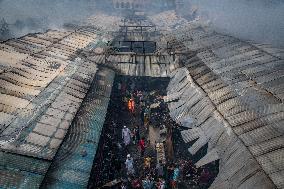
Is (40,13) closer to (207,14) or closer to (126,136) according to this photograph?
(207,14)

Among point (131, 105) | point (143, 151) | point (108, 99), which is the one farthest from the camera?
point (131, 105)

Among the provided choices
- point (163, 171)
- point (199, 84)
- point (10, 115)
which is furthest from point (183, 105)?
point (10, 115)

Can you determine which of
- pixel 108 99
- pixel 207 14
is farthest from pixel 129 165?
pixel 207 14

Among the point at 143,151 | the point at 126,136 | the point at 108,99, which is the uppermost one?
the point at 108,99

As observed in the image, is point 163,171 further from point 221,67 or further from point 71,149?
point 221,67

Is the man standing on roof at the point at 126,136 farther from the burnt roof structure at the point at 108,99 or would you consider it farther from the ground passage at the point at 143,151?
the burnt roof structure at the point at 108,99

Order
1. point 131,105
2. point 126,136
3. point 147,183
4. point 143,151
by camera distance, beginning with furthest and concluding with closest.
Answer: point 131,105 → point 126,136 → point 143,151 → point 147,183

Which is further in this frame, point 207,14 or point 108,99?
point 207,14

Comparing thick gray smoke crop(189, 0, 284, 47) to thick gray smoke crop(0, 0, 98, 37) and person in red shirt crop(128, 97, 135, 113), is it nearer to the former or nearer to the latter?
person in red shirt crop(128, 97, 135, 113)
